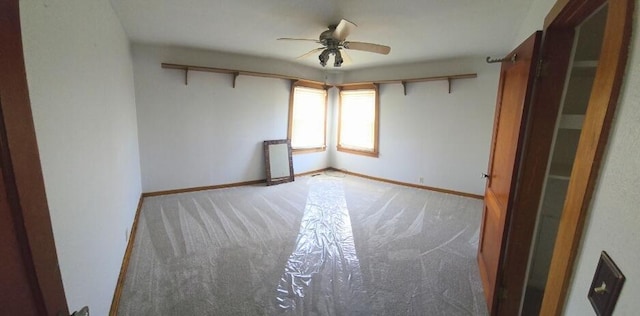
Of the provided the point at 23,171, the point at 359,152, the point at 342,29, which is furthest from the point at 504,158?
the point at 359,152

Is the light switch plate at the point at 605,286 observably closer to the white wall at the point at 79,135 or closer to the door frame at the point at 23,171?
the door frame at the point at 23,171

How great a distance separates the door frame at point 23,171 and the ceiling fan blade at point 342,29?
2.06 metres

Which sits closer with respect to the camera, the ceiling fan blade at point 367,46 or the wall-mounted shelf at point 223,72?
the ceiling fan blade at point 367,46

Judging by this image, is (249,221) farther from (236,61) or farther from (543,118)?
(543,118)

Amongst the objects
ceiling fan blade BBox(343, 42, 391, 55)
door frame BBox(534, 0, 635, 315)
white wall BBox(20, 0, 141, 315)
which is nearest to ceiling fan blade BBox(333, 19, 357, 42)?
ceiling fan blade BBox(343, 42, 391, 55)

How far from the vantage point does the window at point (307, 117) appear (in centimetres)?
502

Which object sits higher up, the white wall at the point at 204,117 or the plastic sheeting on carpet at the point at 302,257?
the white wall at the point at 204,117

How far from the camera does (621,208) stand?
0.60 m

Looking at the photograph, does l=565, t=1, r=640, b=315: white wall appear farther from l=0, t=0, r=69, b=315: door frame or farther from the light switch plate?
l=0, t=0, r=69, b=315: door frame

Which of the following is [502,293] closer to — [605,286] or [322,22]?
[605,286]

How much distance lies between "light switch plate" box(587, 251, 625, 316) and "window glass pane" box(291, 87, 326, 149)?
4.66 metres

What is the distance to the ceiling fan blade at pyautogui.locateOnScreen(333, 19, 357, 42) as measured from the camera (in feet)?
7.22

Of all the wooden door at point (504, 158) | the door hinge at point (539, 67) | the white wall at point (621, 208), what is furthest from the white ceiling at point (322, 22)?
the white wall at point (621, 208)

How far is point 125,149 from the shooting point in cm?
262
